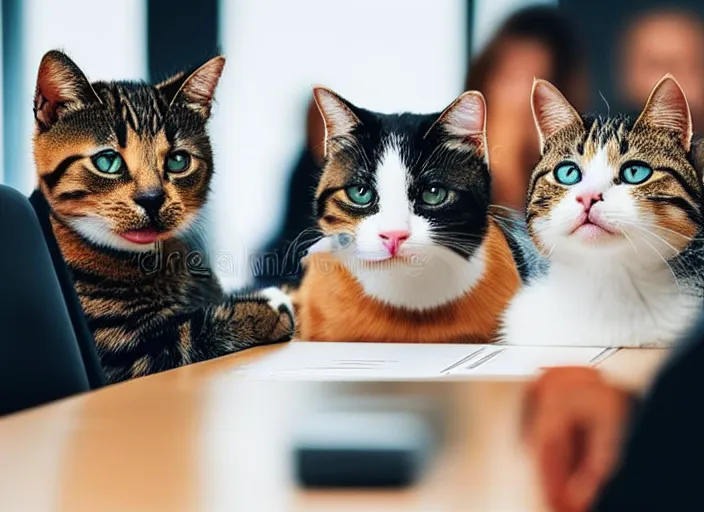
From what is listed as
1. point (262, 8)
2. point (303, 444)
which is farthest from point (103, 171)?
point (303, 444)

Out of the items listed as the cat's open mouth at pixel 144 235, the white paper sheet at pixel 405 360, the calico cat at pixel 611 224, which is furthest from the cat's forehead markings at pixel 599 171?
the cat's open mouth at pixel 144 235

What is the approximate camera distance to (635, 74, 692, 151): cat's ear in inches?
68.1

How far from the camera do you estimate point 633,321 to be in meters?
1.75

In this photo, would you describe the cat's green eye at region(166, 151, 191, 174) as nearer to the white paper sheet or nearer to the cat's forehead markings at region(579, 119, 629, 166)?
the white paper sheet

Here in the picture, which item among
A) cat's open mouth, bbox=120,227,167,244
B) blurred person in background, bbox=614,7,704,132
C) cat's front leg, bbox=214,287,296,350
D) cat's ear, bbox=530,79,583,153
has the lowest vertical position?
cat's front leg, bbox=214,287,296,350

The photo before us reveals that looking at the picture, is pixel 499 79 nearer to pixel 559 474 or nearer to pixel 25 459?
Result: pixel 25 459

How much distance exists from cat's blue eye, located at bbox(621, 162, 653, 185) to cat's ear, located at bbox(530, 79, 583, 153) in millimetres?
150

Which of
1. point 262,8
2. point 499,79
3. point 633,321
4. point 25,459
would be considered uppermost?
point 262,8

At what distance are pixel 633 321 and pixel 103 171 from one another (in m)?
1.26

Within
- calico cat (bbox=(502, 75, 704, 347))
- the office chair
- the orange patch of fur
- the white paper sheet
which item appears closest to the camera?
the office chair

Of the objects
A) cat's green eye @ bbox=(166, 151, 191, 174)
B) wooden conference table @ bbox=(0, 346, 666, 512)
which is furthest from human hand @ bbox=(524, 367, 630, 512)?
cat's green eye @ bbox=(166, 151, 191, 174)

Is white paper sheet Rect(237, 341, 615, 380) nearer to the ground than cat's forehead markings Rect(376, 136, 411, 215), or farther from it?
nearer to the ground

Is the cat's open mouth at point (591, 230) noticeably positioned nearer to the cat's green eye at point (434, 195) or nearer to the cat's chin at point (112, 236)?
the cat's green eye at point (434, 195)

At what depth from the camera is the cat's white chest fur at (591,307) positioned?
5.67 feet
